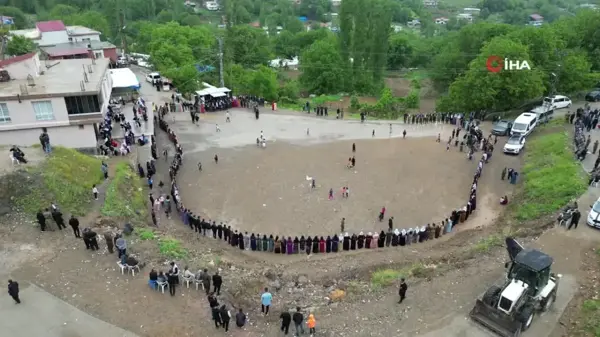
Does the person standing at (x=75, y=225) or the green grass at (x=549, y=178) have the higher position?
the person standing at (x=75, y=225)

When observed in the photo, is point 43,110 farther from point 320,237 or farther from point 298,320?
point 298,320

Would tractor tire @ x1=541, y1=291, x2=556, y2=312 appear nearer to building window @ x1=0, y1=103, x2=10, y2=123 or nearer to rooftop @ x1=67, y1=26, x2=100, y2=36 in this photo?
building window @ x1=0, y1=103, x2=10, y2=123

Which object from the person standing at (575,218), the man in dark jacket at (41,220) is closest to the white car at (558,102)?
the person standing at (575,218)

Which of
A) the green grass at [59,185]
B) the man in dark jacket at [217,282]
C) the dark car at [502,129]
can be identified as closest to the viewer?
the man in dark jacket at [217,282]

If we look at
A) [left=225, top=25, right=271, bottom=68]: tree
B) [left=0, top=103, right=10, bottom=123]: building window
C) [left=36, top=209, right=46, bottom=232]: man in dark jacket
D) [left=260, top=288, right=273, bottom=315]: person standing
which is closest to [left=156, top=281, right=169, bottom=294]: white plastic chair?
[left=260, top=288, right=273, bottom=315]: person standing

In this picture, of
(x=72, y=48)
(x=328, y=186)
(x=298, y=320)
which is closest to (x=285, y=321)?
(x=298, y=320)

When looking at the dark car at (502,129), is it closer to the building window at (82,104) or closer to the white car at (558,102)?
the white car at (558,102)
